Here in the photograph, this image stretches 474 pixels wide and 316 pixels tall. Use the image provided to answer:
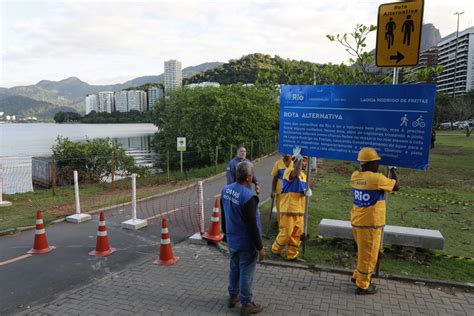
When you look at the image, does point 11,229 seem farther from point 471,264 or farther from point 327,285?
point 471,264

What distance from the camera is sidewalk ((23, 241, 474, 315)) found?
4301mm

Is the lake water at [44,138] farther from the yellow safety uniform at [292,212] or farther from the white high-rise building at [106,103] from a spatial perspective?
the yellow safety uniform at [292,212]

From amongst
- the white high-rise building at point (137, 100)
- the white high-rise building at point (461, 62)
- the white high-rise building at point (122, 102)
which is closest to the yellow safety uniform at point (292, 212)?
the white high-rise building at point (137, 100)

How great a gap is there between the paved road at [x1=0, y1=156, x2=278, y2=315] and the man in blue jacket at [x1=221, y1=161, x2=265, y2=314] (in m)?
2.48

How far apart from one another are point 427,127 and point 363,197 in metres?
1.30

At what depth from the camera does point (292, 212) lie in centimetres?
573

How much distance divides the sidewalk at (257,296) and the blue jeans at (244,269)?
29cm

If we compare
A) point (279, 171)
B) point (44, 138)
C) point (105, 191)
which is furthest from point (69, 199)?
point (44, 138)

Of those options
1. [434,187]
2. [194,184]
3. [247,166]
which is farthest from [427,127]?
[194,184]

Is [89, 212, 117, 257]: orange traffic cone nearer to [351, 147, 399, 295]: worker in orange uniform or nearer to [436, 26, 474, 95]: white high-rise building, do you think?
[351, 147, 399, 295]: worker in orange uniform

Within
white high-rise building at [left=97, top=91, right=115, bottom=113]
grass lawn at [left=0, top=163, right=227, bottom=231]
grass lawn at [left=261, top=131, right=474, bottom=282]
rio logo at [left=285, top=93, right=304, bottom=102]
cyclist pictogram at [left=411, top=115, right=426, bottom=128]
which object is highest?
white high-rise building at [left=97, top=91, right=115, bottom=113]

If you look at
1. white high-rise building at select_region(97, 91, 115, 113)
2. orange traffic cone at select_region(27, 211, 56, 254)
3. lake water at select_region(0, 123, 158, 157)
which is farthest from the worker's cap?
white high-rise building at select_region(97, 91, 115, 113)

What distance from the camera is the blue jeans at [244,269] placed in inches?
159

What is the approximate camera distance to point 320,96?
564cm
